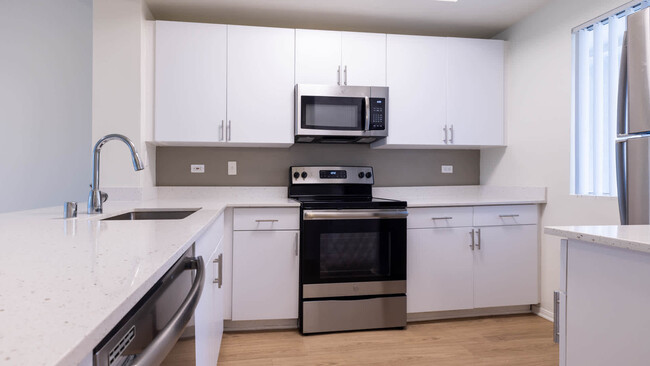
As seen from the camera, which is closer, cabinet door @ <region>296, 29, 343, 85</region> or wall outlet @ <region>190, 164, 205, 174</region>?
cabinet door @ <region>296, 29, 343, 85</region>

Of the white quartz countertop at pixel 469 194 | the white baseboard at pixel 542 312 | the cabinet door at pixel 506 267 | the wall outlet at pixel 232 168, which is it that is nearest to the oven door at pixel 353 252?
the white quartz countertop at pixel 469 194

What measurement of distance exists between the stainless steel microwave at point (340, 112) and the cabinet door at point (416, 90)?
0.13 meters

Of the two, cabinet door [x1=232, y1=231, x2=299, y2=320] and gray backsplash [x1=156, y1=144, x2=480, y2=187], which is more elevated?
gray backsplash [x1=156, y1=144, x2=480, y2=187]

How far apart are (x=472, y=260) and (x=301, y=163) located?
146 centimetres

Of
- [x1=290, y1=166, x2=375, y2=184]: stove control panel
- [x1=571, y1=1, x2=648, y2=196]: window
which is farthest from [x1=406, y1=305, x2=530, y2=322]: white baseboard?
[x1=290, y1=166, x2=375, y2=184]: stove control panel

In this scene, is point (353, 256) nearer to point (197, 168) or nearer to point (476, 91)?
point (197, 168)

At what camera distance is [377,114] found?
2.71 m

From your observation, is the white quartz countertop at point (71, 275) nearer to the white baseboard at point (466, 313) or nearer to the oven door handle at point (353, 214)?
the oven door handle at point (353, 214)

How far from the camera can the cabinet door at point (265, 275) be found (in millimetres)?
2393

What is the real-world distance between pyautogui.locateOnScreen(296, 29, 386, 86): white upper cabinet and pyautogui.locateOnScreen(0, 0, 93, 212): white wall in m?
1.81

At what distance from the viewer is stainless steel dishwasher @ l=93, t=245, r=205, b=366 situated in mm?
515

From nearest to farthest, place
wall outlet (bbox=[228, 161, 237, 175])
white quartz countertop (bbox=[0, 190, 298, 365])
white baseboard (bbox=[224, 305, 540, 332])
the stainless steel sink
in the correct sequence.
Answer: white quartz countertop (bbox=[0, 190, 298, 365]), the stainless steel sink, white baseboard (bbox=[224, 305, 540, 332]), wall outlet (bbox=[228, 161, 237, 175])

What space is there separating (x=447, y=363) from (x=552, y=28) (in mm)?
2295

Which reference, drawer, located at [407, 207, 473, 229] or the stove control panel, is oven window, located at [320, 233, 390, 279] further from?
the stove control panel
